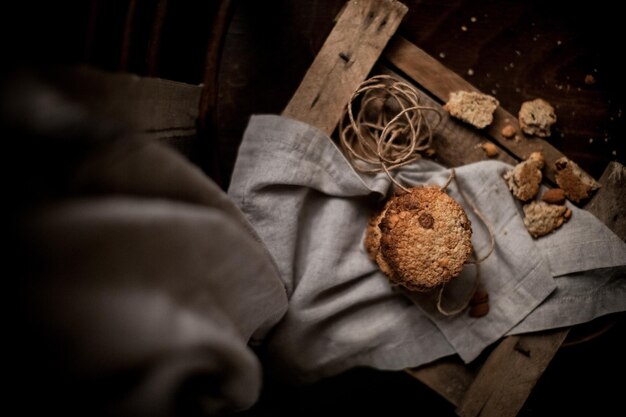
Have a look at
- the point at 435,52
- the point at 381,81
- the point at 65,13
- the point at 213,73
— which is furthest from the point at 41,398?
the point at 435,52

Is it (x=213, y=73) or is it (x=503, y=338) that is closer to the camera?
(x=213, y=73)

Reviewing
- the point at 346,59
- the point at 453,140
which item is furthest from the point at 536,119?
the point at 346,59

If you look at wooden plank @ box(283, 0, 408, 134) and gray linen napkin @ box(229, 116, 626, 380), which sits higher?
wooden plank @ box(283, 0, 408, 134)

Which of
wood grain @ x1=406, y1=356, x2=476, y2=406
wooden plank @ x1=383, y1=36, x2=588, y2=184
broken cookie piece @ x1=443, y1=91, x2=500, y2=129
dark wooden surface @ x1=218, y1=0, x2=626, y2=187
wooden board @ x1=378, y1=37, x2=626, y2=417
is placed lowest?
wood grain @ x1=406, y1=356, x2=476, y2=406

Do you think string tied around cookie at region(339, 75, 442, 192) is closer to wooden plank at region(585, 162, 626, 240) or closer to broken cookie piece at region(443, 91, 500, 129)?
broken cookie piece at region(443, 91, 500, 129)

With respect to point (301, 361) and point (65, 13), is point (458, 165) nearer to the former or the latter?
point (301, 361)

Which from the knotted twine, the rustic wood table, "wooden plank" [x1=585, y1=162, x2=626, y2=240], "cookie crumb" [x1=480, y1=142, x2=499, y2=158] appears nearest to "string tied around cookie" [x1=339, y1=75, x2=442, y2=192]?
the knotted twine
